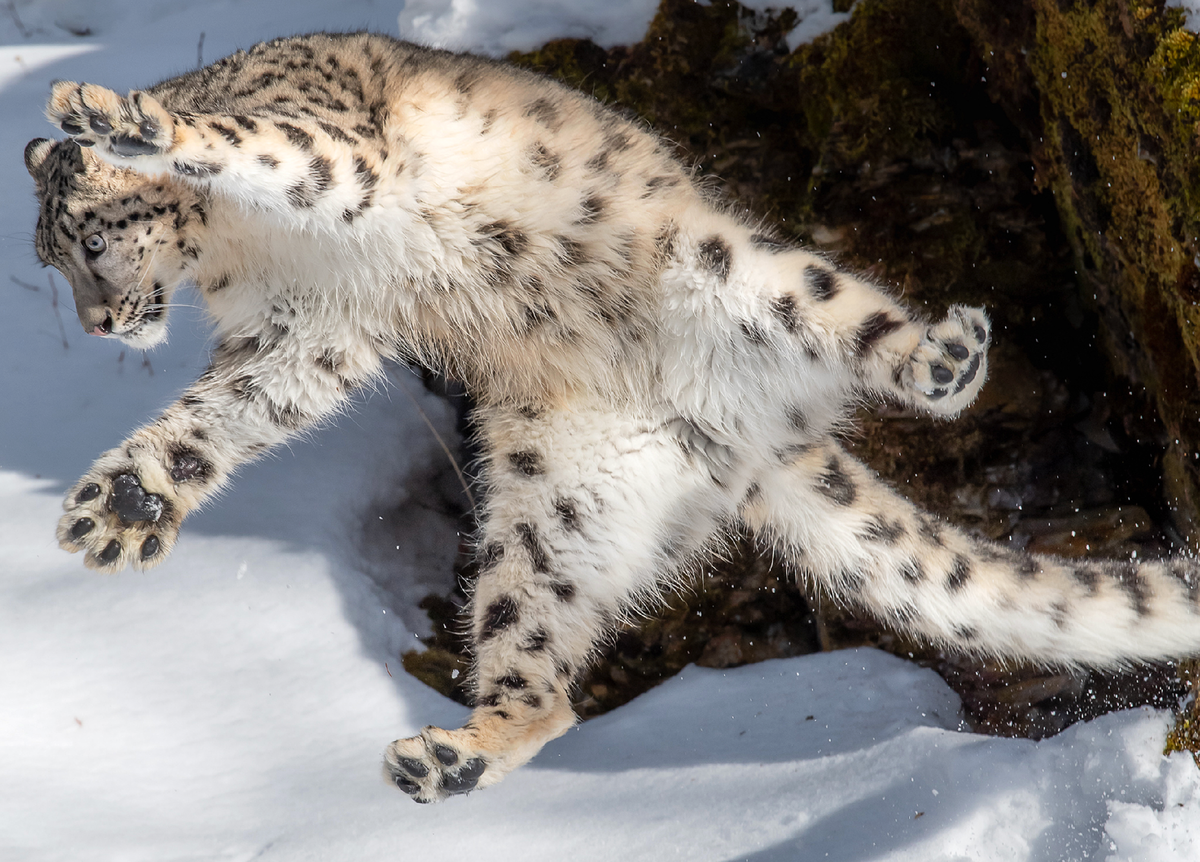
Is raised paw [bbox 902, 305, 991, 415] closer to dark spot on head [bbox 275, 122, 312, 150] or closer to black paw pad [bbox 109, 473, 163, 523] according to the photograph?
dark spot on head [bbox 275, 122, 312, 150]

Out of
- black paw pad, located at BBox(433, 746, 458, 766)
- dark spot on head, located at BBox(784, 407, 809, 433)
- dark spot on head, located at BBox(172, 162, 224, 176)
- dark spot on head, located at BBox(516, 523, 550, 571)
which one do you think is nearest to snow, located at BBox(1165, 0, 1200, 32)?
dark spot on head, located at BBox(784, 407, 809, 433)

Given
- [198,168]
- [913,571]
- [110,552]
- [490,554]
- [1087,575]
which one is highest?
[198,168]

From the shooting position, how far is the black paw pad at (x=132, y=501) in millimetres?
2836

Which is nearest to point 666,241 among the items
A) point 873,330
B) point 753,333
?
point 753,333

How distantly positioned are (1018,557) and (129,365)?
3.82 meters

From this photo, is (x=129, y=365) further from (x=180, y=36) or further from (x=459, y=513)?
(x=180, y=36)

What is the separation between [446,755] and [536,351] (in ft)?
4.47

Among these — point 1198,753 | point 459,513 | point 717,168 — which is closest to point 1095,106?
point 717,168

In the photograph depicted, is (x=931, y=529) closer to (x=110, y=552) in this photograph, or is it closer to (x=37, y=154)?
(x=110, y=552)

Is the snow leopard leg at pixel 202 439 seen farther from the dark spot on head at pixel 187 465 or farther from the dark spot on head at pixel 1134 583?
the dark spot on head at pixel 1134 583

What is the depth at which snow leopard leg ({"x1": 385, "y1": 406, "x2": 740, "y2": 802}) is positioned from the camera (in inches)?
121

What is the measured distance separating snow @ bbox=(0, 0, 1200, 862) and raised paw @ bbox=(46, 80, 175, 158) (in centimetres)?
165

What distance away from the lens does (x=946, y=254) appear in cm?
380

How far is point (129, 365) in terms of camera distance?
3977mm
